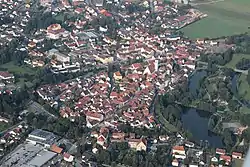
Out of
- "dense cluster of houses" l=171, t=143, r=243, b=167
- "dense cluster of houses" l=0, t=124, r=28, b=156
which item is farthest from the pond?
"dense cluster of houses" l=0, t=124, r=28, b=156

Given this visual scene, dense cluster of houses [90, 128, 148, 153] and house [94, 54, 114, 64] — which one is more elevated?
→ house [94, 54, 114, 64]

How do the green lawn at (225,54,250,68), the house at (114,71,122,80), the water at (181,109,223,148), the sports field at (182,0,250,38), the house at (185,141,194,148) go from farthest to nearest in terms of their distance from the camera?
the sports field at (182,0,250,38), the green lawn at (225,54,250,68), the house at (114,71,122,80), the water at (181,109,223,148), the house at (185,141,194,148)

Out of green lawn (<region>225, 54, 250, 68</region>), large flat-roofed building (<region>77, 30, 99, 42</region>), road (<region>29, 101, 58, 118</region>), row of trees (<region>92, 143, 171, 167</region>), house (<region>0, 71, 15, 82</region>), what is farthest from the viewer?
large flat-roofed building (<region>77, 30, 99, 42</region>)

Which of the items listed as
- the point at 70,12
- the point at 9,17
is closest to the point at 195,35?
the point at 70,12

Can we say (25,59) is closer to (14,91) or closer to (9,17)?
(14,91)

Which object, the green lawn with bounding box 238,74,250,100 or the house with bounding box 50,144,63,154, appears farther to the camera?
the green lawn with bounding box 238,74,250,100

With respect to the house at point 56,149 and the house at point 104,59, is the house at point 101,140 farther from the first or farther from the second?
the house at point 104,59

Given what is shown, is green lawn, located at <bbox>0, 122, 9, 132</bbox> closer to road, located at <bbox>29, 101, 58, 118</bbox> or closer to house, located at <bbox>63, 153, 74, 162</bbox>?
road, located at <bbox>29, 101, 58, 118</bbox>

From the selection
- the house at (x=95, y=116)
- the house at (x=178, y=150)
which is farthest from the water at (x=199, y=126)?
the house at (x=95, y=116)
